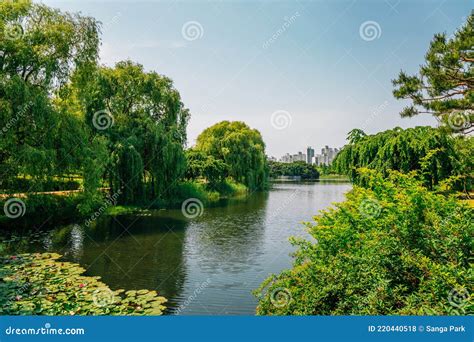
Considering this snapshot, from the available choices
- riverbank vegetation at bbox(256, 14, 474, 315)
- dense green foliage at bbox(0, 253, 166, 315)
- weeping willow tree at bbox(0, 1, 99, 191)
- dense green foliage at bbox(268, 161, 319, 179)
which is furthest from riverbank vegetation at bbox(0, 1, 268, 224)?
dense green foliage at bbox(268, 161, 319, 179)

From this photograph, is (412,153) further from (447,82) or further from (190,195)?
(190,195)

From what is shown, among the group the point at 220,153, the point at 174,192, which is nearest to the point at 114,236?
the point at 174,192

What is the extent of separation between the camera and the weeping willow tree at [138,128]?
1861 centimetres

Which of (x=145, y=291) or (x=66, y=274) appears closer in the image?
(x=145, y=291)

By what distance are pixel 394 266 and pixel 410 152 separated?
10.3 meters

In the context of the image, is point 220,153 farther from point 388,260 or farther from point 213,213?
point 388,260

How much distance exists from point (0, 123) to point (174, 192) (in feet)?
39.1

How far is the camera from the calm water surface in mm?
7723

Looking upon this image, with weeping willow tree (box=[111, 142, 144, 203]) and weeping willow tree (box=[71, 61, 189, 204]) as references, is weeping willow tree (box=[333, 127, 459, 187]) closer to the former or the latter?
weeping willow tree (box=[71, 61, 189, 204])

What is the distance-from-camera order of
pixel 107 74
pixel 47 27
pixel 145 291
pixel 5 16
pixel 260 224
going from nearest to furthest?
pixel 145 291, pixel 5 16, pixel 47 27, pixel 260 224, pixel 107 74

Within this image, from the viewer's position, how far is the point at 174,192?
73.4ft

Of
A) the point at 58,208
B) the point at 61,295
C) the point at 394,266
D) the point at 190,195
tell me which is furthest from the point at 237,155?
the point at 394,266

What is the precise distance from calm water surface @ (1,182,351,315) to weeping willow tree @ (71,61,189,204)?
2.85 meters

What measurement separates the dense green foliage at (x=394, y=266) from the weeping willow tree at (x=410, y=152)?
310 inches
